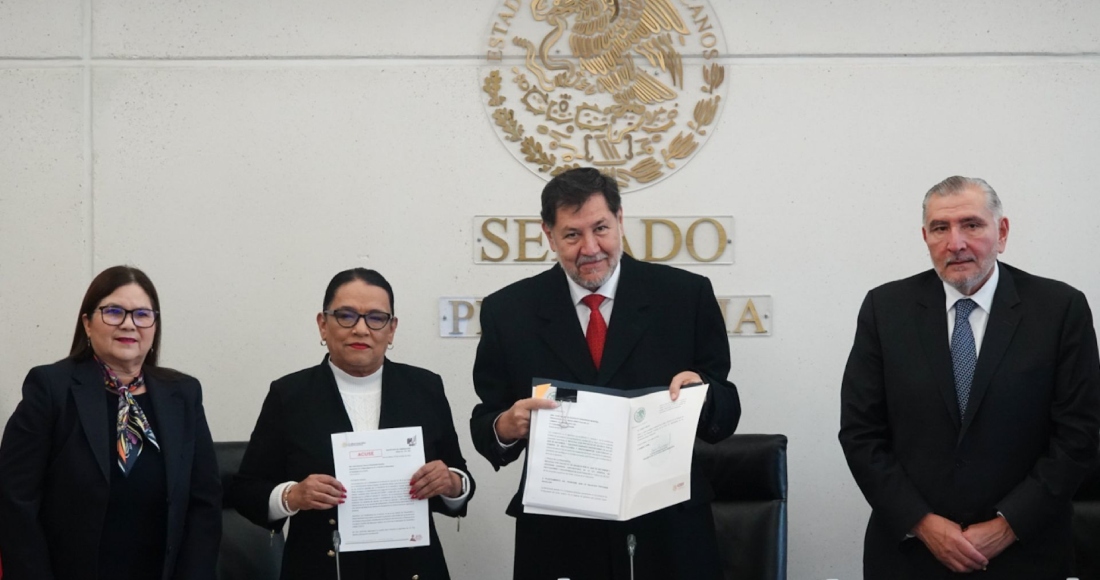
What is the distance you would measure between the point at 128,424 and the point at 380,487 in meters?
0.67

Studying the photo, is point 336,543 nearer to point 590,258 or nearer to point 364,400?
point 364,400

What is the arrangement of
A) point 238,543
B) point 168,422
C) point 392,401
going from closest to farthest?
point 168,422 < point 392,401 < point 238,543

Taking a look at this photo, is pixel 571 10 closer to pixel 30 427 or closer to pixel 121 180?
pixel 121 180

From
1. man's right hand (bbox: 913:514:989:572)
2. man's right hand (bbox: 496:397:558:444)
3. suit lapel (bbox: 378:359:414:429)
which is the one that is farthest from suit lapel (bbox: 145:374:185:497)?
man's right hand (bbox: 913:514:989:572)

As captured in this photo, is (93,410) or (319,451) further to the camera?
(319,451)

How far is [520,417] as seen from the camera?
2.57 metres

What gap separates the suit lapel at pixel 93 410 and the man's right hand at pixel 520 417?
1.01m

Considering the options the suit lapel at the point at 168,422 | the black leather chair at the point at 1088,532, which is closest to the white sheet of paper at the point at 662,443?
the suit lapel at the point at 168,422

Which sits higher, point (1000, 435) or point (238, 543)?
point (1000, 435)

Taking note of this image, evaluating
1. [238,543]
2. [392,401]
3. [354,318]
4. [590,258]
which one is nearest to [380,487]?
[392,401]

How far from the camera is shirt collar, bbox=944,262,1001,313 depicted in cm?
288

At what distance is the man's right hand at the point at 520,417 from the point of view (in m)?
2.55

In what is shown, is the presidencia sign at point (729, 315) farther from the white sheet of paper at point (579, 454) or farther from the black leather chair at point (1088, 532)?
the white sheet of paper at point (579, 454)

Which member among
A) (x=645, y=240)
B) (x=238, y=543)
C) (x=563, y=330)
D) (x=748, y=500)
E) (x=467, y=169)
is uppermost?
(x=467, y=169)
